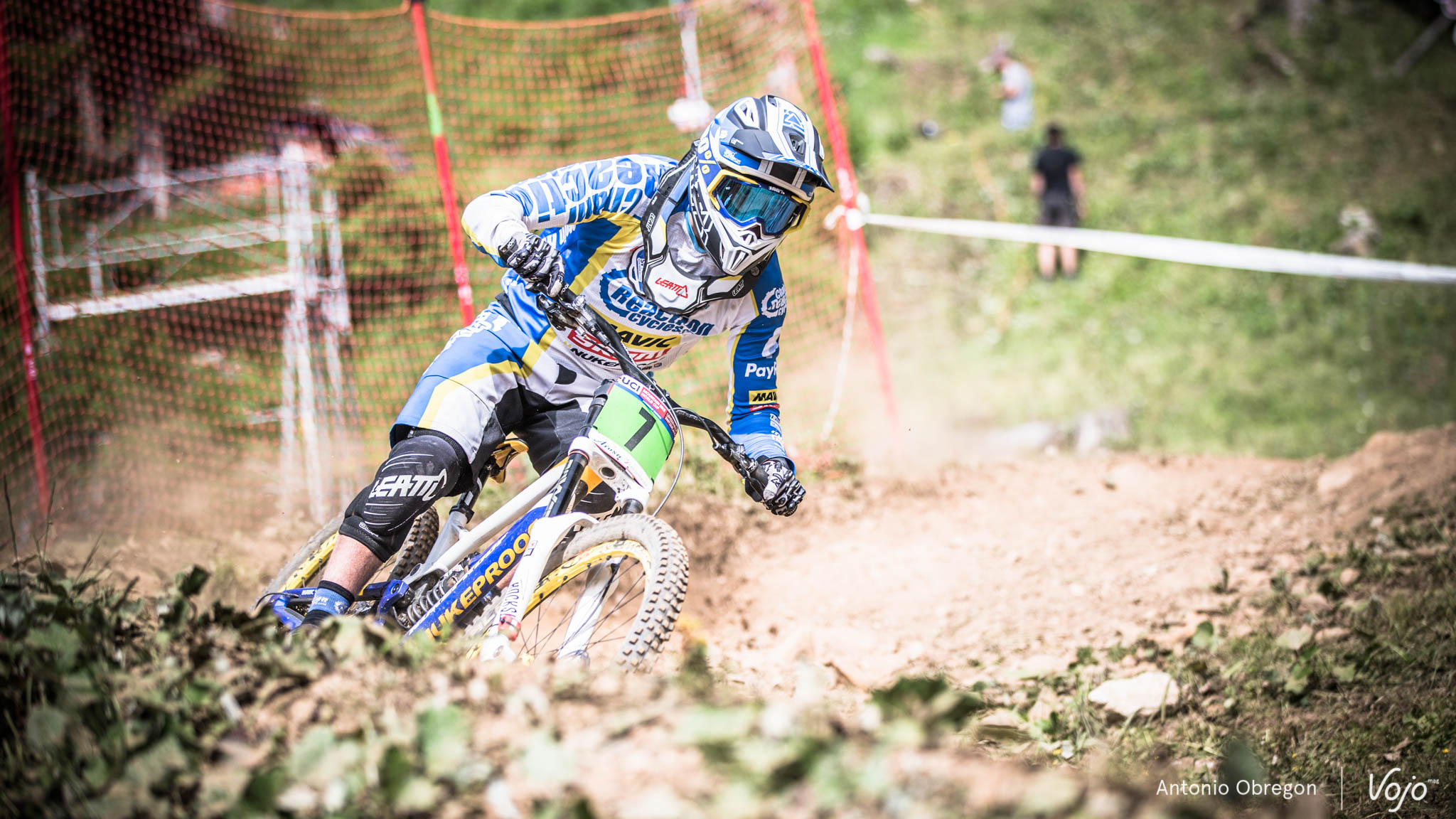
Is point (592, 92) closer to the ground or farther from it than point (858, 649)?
farther from it

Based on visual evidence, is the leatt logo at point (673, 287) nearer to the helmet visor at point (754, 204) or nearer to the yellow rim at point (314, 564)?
the helmet visor at point (754, 204)

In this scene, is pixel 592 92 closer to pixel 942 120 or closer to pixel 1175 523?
pixel 942 120

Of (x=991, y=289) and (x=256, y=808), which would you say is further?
(x=991, y=289)

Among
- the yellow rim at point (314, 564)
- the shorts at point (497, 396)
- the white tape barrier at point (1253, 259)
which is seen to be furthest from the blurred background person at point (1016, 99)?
the yellow rim at point (314, 564)

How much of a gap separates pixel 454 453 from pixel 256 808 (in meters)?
1.90

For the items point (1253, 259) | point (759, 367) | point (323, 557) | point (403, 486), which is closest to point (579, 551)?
point (403, 486)

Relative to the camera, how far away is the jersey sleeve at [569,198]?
3324 mm

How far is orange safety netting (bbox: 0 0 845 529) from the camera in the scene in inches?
340

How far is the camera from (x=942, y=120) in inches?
629

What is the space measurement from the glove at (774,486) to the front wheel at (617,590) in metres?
0.48

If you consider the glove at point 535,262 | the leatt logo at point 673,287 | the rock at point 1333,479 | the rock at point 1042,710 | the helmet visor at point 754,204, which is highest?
the helmet visor at point 754,204

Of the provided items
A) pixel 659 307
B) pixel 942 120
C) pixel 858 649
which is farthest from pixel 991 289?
pixel 659 307

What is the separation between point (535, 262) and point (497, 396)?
744 mm

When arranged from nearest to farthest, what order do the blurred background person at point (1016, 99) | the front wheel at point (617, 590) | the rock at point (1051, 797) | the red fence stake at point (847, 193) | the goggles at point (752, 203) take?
1. the rock at point (1051, 797)
2. the front wheel at point (617, 590)
3. the goggles at point (752, 203)
4. the red fence stake at point (847, 193)
5. the blurred background person at point (1016, 99)
